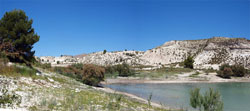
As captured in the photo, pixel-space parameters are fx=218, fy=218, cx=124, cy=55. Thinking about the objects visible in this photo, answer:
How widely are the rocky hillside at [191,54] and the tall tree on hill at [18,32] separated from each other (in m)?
63.8

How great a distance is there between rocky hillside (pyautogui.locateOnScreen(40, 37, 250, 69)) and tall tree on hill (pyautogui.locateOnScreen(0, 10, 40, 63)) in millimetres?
63784

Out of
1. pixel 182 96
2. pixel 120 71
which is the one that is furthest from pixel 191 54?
pixel 182 96

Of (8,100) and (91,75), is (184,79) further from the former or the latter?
(8,100)

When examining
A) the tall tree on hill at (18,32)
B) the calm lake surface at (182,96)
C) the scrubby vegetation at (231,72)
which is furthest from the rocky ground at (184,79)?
the tall tree on hill at (18,32)

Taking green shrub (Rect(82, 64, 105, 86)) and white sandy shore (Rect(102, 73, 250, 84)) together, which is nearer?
green shrub (Rect(82, 64, 105, 86))

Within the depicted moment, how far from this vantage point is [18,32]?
22578 mm

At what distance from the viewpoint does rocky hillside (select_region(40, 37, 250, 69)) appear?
88.6 metres

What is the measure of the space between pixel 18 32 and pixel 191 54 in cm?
9372

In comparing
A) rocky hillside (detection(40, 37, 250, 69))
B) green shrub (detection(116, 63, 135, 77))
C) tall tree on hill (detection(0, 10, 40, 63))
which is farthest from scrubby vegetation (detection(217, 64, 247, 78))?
tall tree on hill (detection(0, 10, 40, 63))

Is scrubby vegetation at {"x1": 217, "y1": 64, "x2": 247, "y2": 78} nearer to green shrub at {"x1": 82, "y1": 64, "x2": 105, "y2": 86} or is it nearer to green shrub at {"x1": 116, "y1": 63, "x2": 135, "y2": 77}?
green shrub at {"x1": 116, "y1": 63, "x2": 135, "y2": 77}

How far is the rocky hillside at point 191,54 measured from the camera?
88631 millimetres

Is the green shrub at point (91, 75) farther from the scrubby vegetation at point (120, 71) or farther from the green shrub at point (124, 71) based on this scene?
the green shrub at point (124, 71)

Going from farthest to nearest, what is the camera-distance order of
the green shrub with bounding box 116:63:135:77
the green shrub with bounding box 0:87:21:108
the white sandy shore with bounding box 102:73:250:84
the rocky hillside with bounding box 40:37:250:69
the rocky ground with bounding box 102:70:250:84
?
the rocky hillside with bounding box 40:37:250:69 < the green shrub with bounding box 116:63:135:77 < the rocky ground with bounding box 102:70:250:84 < the white sandy shore with bounding box 102:73:250:84 < the green shrub with bounding box 0:87:21:108

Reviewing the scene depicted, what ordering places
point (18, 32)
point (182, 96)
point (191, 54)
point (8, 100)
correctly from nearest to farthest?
point (8, 100) < point (18, 32) < point (182, 96) < point (191, 54)
